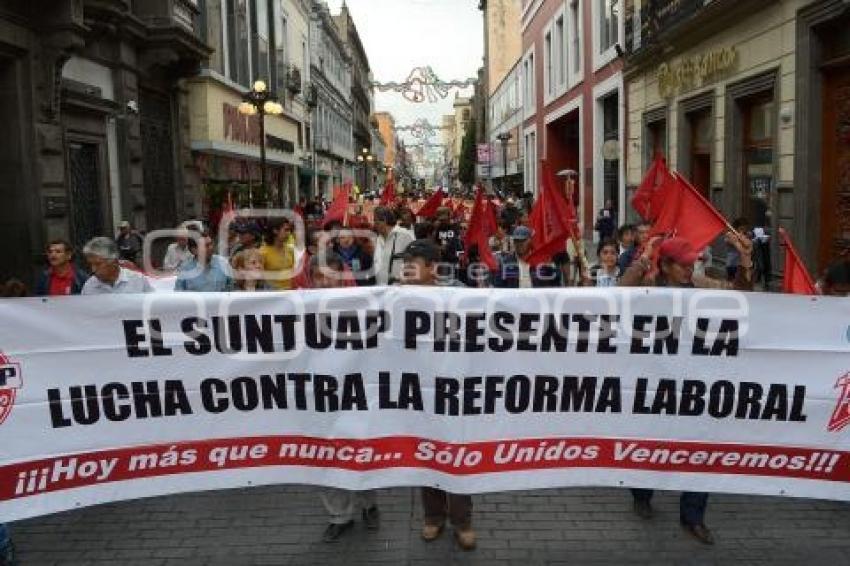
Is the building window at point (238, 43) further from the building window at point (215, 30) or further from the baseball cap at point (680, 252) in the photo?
the baseball cap at point (680, 252)

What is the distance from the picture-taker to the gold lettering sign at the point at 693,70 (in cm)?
1538

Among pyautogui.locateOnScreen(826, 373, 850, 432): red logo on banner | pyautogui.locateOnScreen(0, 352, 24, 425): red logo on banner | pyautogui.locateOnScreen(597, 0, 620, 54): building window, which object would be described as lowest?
pyautogui.locateOnScreen(826, 373, 850, 432): red logo on banner

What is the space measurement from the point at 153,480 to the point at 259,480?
1.81 feet

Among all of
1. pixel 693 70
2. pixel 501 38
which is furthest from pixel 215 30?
pixel 501 38

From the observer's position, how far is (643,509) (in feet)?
16.8

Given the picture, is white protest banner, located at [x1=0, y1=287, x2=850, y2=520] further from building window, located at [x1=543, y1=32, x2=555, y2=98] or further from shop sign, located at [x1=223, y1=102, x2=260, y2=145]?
building window, located at [x1=543, y1=32, x2=555, y2=98]

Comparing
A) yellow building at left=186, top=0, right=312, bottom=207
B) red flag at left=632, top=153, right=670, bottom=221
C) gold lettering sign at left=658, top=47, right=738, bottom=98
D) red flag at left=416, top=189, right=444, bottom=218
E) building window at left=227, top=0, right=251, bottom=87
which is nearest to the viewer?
red flag at left=632, top=153, right=670, bottom=221

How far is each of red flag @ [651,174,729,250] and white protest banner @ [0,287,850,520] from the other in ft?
4.70

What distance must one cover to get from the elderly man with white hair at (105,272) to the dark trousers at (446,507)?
252cm

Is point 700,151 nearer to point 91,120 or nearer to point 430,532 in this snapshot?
point 91,120

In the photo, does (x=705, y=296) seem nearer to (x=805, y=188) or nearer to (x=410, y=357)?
(x=410, y=357)

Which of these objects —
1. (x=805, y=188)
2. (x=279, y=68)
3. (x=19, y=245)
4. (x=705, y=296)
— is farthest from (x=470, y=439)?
(x=279, y=68)

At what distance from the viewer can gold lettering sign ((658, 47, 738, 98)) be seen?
1538 centimetres

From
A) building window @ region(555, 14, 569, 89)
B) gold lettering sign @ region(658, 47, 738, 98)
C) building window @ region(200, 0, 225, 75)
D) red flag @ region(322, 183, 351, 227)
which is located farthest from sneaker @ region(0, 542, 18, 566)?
building window @ region(555, 14, 569, 89)
